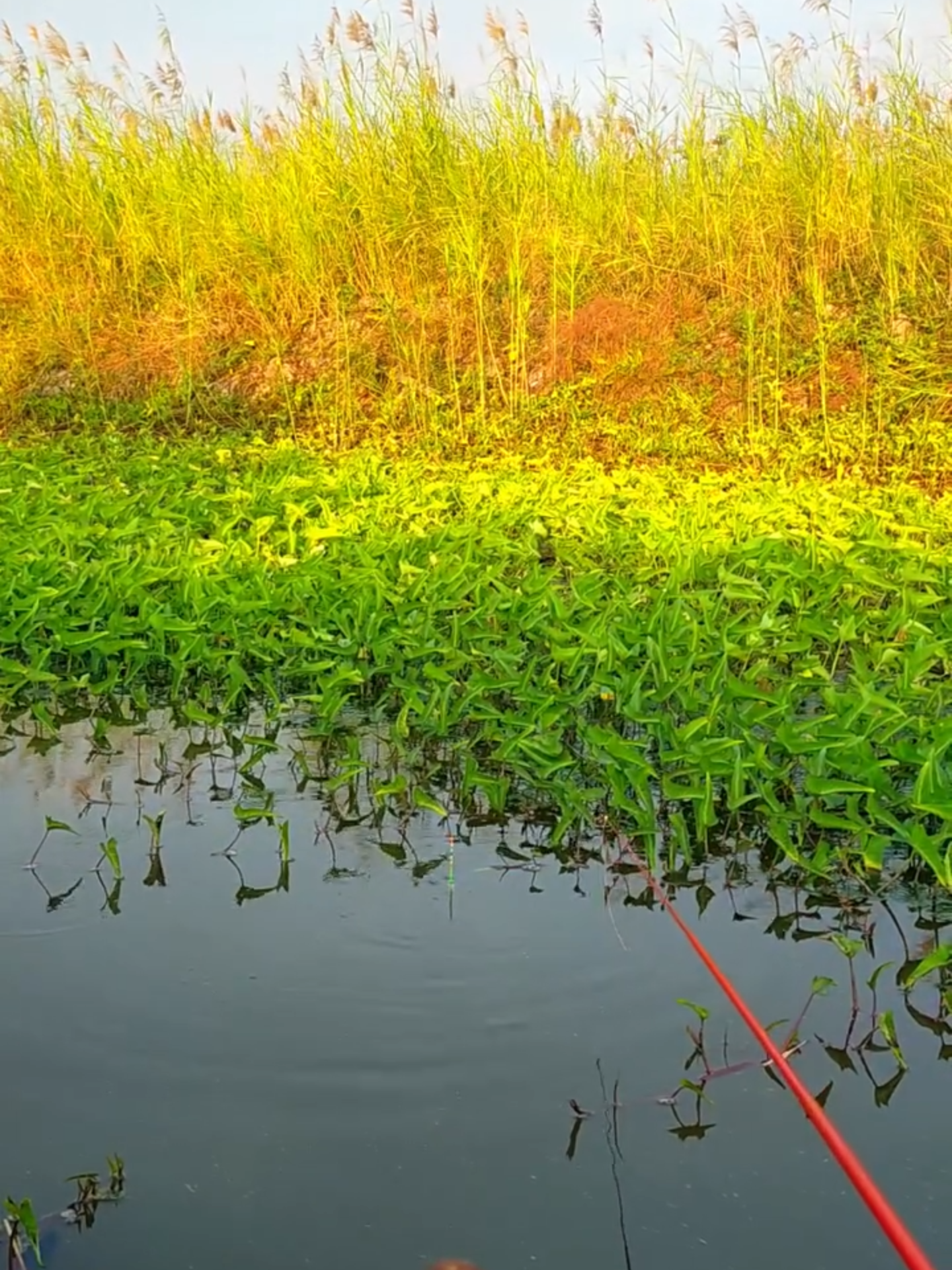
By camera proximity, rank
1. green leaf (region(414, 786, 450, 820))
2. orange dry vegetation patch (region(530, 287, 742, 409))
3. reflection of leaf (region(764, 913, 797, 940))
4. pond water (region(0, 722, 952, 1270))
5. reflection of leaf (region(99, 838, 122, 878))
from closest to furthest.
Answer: pond water (region(0, 722, 952, 1270)), reflection of leaf (region(764, 913, 797, 940)), reflection of leaf (region(99, 838, 122, 878)), green leaf (region(414, 786, 450, 820)), orange dry vegetation patch (region(530, 287, 742, 409))

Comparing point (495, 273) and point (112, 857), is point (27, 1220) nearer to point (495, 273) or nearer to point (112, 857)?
point (112, 857)

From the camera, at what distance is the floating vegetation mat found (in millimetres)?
2412

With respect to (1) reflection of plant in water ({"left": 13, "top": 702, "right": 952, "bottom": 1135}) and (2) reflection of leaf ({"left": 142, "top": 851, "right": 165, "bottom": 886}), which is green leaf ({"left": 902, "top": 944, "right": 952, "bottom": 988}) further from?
(2) reflection of leaf ({"left": 142, "top": 851, "right": 165, "bottom": 886})

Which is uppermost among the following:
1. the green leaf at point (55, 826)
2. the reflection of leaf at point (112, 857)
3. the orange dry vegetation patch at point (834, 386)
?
the orange dry vegetation patch at point (834, 386)

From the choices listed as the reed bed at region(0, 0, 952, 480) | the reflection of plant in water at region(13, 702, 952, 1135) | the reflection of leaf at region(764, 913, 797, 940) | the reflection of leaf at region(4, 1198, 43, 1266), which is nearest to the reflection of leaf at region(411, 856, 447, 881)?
the reflection of plant in water at region(13, 702, 952, 1135)

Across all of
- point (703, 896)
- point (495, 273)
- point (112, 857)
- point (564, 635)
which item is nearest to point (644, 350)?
point (495, 273)

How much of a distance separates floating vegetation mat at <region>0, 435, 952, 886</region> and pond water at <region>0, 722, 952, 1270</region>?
0.61 feet

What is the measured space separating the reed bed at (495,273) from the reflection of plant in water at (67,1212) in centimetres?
484

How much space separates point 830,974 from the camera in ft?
6.55

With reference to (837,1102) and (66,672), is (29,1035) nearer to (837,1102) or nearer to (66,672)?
(837,1102)

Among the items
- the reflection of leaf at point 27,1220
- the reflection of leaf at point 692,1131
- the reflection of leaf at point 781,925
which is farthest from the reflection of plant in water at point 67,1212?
the reflection of leaf at point 781,925

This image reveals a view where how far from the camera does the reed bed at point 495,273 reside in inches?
246

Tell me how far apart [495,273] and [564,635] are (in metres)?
4.55

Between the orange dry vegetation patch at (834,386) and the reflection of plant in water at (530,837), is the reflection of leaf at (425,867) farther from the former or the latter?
the orange dry vegetation patch at (834,386)
